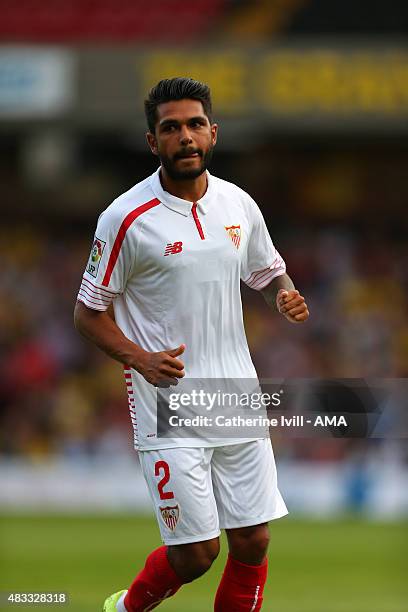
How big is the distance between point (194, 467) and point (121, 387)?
452 inches

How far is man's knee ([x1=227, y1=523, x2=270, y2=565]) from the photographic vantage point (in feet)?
17.7

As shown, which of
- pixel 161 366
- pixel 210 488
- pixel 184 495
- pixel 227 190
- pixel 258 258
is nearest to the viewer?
pixel 161 366

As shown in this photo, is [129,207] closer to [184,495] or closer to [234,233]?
[234,233]

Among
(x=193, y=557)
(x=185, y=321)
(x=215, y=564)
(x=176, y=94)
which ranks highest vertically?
(x=176, y=94)

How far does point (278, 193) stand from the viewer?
780 inches

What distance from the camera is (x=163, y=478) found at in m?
5.29

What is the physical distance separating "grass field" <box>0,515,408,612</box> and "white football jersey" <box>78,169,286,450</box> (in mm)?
2247

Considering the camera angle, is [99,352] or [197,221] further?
[99,352]

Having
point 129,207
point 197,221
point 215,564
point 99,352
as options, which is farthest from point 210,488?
point 99,352

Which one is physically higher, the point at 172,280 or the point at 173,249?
the point at 173,249

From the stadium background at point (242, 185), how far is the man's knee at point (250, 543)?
6624 mm

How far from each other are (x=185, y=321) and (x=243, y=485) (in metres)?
0.73

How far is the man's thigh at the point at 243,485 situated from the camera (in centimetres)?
537

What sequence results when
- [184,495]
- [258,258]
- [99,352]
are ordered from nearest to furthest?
[184,495], [258,258], [99,352]
